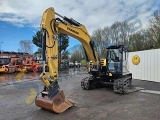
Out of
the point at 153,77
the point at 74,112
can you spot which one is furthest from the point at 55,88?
the point at 153,77

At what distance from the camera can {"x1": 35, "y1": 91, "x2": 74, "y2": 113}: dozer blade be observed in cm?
629

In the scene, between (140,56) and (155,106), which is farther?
(140,56)

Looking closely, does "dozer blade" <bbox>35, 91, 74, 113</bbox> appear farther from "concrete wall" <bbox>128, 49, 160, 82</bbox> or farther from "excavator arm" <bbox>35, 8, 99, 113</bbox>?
"concrete wall" <bbox>128, 49, 160, 82</bbox>

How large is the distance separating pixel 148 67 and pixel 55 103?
10.7 metres

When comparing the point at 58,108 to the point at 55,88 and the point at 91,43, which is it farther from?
the point at 91,43

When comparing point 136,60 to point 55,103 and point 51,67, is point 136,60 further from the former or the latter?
point 55,103

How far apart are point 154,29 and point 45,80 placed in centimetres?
2212

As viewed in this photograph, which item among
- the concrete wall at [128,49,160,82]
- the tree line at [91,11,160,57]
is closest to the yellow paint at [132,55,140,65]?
the concrete wall at [128,49,160,82]

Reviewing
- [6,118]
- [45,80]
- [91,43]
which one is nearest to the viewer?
[6,118]

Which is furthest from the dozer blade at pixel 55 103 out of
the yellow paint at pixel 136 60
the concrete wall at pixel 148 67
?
the yellow paint at pixel 136 60

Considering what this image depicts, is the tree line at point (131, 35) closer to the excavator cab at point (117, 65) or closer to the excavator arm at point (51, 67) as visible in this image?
the excavator cab at point (117, 65)

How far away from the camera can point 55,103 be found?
21.1 feet

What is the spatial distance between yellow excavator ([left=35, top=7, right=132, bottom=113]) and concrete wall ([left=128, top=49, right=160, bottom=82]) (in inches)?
167

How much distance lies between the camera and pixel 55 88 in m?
6.70
